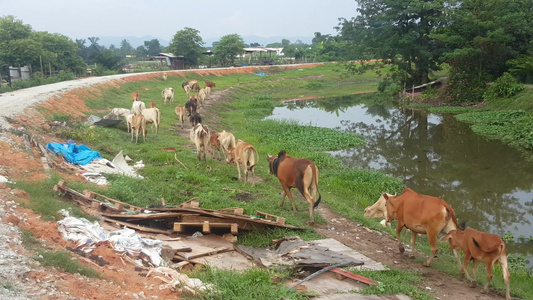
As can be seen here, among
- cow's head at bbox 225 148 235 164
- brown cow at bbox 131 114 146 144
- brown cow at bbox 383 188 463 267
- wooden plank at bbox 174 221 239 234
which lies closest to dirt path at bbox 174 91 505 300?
brown cow at bbox 383 188 463 267

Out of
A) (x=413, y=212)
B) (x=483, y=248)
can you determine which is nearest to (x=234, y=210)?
(x=413, y=212)

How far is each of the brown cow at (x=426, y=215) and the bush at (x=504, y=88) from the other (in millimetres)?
25233

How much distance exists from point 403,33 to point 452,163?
74.2 ft

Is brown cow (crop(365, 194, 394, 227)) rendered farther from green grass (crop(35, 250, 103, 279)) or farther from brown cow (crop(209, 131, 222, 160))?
brown cow (crop(209, 131, 222, 160))

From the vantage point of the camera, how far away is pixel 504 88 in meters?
30.0

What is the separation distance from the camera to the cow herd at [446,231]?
6953 mm

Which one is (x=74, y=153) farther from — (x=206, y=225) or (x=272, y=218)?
(x=272, y=218)

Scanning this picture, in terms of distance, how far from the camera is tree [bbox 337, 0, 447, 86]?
117 ft

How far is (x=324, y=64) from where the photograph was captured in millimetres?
73188

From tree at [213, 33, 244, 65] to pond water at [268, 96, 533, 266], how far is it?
118 ft

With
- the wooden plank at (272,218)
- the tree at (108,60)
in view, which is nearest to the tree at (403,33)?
the wooden plank at (272,218)

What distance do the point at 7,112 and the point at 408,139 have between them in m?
19.0

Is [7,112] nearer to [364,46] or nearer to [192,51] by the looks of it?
Result: [364,46]

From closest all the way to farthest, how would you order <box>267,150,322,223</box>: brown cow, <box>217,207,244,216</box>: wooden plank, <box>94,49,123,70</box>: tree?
<box>217,207,244,216</box>: wooden plank < <box>267,150,322,223</box>: brown cow < <box>94,49,123,70</box>: tree
